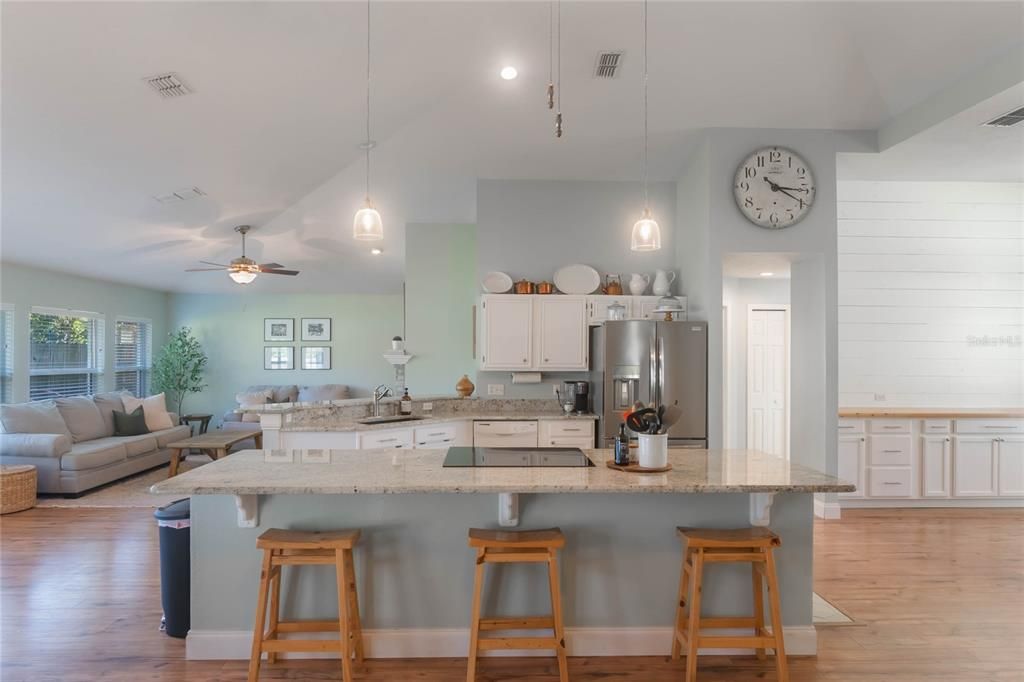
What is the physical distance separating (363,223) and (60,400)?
586cm

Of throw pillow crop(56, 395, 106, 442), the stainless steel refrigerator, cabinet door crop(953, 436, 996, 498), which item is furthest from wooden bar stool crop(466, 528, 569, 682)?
throw pillow crop(56, 395, 106, 442)

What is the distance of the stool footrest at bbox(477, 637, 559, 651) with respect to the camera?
235 cm

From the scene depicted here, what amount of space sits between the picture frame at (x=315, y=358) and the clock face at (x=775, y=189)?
7531 mm

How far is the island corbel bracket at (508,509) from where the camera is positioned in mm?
2588

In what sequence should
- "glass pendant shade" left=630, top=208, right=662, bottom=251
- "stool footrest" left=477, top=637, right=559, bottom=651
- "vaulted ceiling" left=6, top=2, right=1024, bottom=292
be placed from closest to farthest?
"stool footrest" left=477, top=637, right=559, bottom=651
"glass pendant shade" left=630, top=208, right=662, bottom=251
"vaulted ceiling" left=6, top=2, right=1024, bottom=292

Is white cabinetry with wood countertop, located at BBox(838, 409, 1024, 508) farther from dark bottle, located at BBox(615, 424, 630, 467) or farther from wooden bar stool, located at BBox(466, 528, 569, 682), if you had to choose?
wooden bar stool, located at BBox(466, 528, 569, 682)

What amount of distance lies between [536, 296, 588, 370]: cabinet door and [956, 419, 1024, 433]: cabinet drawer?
11.0ft

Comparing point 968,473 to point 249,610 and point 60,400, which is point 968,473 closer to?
point 249,610

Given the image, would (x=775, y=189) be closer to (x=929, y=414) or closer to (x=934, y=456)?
(x=929, y=414)

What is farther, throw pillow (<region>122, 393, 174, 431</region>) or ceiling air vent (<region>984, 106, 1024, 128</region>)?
throw pillow (<region>122, 393, 174, 431</region>)

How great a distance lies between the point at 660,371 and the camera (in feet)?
15.0

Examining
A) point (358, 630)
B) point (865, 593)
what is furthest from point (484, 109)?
point (865, 593)

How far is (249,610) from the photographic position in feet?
8.67

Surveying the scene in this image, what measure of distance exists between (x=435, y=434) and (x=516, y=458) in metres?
2.24
